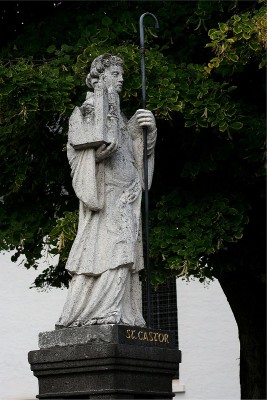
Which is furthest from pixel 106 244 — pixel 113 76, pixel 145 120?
pixel 113 76

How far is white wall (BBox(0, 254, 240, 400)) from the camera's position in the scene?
2034 cm

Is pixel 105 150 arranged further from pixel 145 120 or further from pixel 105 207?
pixel 145 120

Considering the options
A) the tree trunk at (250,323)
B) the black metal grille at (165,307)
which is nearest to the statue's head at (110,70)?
the tree trunk at (250,323)

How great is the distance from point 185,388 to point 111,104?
33.2ft

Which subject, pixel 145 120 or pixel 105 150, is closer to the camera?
pixel 105 150

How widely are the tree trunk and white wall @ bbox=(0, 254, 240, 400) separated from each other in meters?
3.79

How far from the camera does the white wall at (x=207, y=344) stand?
20.3 m

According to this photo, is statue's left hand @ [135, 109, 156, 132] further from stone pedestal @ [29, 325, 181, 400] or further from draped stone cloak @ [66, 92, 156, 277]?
stone pedestal @ [29, 325, 181, 400]

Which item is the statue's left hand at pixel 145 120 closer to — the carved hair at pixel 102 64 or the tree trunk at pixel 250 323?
the carved hair at pixel 102 64

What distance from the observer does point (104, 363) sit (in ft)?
33.1

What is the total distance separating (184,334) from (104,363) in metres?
10.7

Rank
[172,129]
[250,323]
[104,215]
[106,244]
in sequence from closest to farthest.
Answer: [106,244] → [104,215] → [172,129] → [250,323]

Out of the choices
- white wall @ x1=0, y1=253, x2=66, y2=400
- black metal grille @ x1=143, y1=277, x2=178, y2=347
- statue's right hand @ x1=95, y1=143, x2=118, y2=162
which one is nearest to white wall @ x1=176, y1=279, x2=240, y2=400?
black metal grille @ x1=143, y1=277, x2=178, y2=347

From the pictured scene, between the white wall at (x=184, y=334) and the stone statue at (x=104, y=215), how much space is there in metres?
9.62
